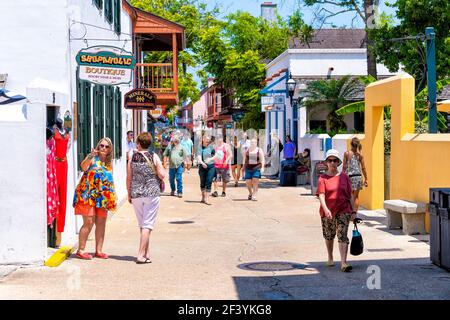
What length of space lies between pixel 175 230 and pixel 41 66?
382 centimetres

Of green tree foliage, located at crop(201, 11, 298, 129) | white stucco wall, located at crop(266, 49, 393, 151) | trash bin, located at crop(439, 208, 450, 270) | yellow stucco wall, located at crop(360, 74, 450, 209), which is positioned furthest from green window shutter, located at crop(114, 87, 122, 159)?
green tree foliage, located at crop(201, 11, 298, 129)

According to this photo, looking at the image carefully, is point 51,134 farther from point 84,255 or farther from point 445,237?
point 445,237

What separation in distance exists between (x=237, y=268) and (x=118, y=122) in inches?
452

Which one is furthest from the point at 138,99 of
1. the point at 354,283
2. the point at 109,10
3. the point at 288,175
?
the point at 354,283

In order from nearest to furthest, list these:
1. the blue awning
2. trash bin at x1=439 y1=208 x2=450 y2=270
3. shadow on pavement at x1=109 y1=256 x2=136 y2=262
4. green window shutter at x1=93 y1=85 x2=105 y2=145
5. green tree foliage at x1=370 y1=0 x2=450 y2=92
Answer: trash bin at x1=439 y1=208 x2=450 y2=270
the blue awning
shadow on pavement at x1=109 y1=256 x2=136 y2=262
green window shutter at x1=93 y1=85 x2=105 y2=145
green tree foliage at x1=370 y1=0 x2=450 y2=92

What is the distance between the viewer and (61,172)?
37.6 feet

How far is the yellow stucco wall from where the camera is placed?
524 inches

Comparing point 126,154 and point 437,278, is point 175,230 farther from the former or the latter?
point 126,154

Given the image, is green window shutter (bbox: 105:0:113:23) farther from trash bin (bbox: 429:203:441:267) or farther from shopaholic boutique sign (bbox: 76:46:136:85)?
trash bin (bbox: 429:203:441:267)

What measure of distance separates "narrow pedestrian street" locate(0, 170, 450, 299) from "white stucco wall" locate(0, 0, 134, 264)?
461 millimetres

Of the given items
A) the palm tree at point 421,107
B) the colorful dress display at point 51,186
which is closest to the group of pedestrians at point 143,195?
the colorful dress display at point 51,186

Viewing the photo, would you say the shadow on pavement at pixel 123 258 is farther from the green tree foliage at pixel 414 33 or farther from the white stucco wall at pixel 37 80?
the green tree foliage at pixel 414 33
